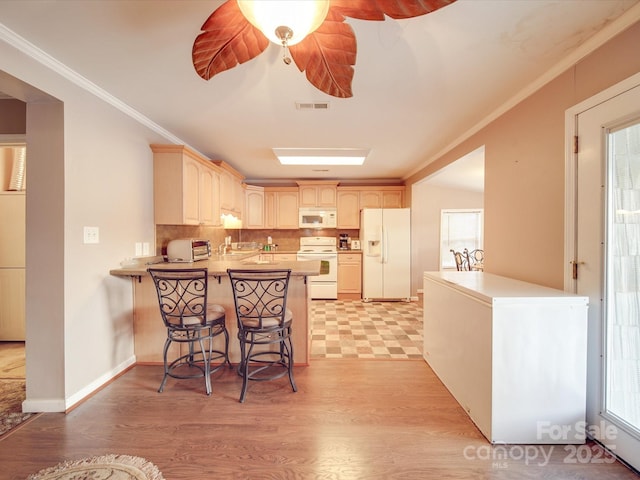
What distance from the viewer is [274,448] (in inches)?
64.2

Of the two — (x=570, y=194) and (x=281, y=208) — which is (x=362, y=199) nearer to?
(x=281, y=208)

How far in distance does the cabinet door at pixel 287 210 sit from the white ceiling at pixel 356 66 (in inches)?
98.2

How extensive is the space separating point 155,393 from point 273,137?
9.13 ft

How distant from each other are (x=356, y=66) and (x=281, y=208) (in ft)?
13.2

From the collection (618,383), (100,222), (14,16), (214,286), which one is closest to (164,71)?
(14,16)

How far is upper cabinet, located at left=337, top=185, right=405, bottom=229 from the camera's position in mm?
5609

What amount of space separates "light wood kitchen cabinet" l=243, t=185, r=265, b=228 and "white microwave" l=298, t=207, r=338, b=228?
2.70ft

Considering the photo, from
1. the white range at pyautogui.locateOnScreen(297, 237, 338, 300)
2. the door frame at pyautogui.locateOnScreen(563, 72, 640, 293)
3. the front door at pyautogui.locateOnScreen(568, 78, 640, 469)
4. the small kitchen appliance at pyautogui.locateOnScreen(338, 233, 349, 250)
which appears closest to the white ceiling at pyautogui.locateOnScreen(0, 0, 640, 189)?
the door frame at pyautogui.locateOnScreen(563, 72, 640, 293)

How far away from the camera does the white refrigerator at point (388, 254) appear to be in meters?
5.18

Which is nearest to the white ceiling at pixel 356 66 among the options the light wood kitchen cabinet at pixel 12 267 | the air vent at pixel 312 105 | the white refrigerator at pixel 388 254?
the air vent at pixel 312 105

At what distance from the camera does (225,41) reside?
1268 millimetres

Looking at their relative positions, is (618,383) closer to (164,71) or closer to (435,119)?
(435,119)

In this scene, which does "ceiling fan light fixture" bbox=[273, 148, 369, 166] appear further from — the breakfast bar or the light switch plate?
the light switch plate

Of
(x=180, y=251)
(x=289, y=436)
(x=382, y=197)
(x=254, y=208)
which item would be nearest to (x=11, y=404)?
(x=180, y=251)
